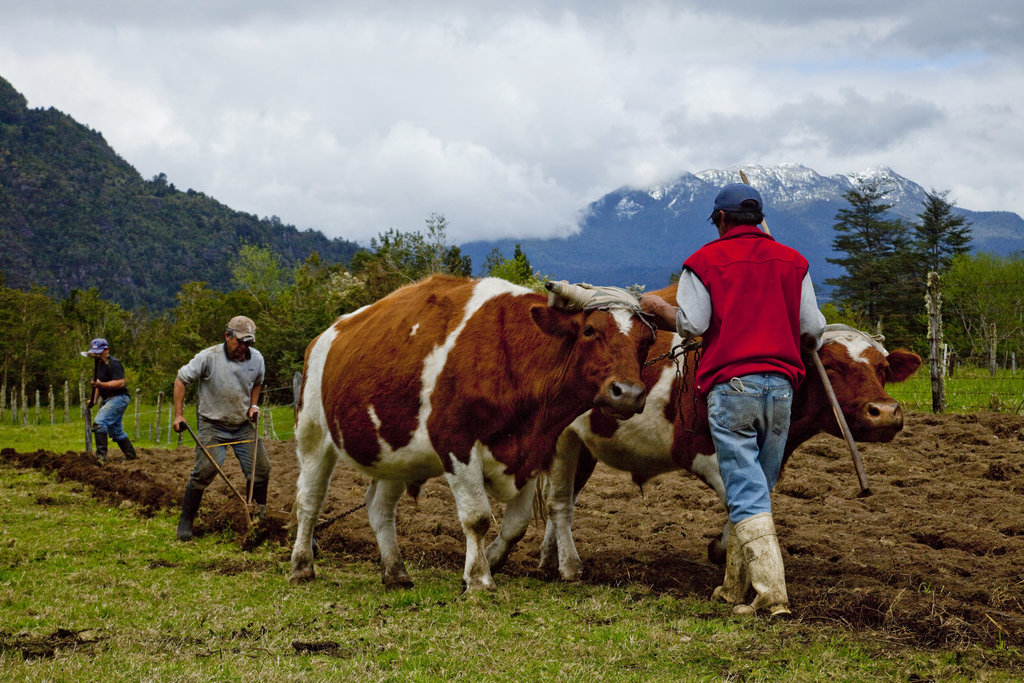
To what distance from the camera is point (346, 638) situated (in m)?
4.67

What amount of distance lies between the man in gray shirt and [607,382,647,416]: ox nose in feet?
15.1

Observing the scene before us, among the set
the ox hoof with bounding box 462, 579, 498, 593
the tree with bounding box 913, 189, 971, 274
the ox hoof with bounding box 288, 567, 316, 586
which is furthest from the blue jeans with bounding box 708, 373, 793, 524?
the tree with bounding box 913, 189, 971, 274

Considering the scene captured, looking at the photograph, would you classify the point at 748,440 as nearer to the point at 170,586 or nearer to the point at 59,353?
the point at 170,586

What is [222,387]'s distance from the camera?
337 inches

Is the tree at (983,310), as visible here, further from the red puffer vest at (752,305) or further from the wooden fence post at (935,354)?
the red puffer vest at (752,305)

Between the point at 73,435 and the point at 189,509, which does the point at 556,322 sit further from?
the point at 73,435

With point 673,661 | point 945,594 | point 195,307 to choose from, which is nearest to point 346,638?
point 673,661

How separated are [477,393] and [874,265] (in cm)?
6320

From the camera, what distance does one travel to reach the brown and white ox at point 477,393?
213 inches

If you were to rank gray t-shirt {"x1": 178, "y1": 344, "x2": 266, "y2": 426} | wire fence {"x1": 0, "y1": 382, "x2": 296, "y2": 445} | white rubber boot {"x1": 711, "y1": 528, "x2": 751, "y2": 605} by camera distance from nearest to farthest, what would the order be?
white rubber boot {"x1": 711, "y1": 528, "x2": 751, "y2": 605} < gray t-shirt {"x1": 178, "y1": 344, "x2": 266, "y2": 426} < wire fence {"x1": 0, "y1": 382, "x2": 296, "y2": 445}

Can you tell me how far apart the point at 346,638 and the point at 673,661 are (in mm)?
1798

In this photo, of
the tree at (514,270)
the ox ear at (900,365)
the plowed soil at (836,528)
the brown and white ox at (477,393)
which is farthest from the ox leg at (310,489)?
the tree at (514,270)

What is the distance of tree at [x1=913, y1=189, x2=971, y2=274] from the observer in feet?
204

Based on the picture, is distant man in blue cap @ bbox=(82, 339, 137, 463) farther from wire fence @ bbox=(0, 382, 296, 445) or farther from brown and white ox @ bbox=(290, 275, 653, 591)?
brown and white ox @ bbox=(290, 275, 653, 591)
